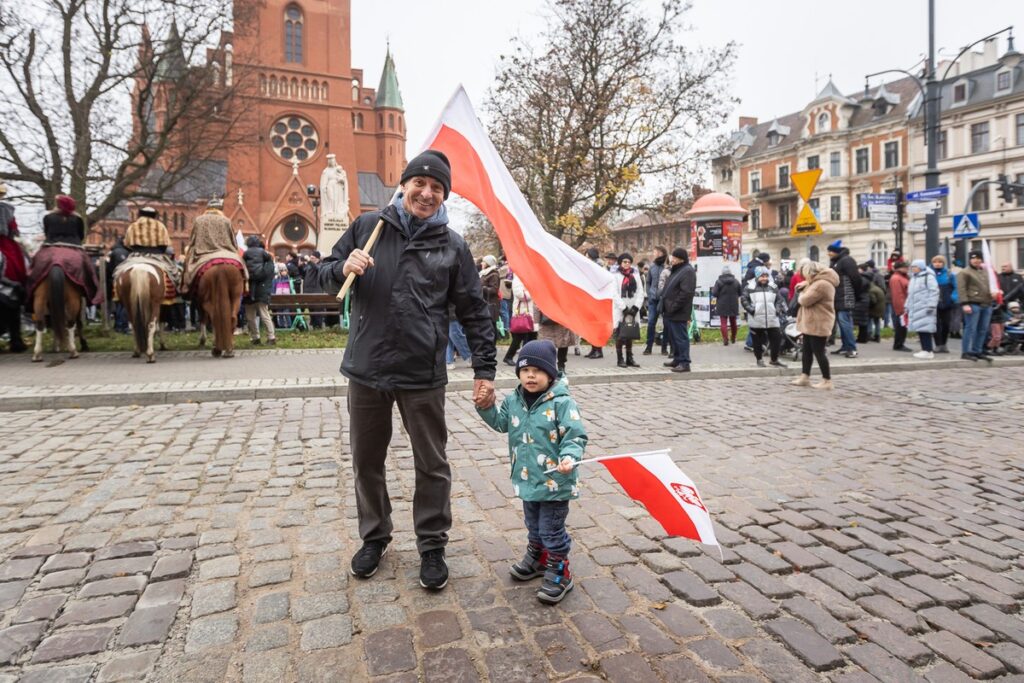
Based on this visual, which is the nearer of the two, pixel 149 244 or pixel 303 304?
pixel 149 244

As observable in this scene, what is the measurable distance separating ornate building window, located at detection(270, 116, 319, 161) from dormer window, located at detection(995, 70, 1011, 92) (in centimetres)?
5293

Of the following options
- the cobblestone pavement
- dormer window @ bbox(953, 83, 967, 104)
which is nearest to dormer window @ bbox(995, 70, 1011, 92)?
dormer window @ bbox(953, 83, 967, 104)

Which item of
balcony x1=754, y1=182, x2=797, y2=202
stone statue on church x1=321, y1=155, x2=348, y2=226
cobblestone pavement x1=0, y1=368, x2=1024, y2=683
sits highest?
balcony x1=754, y1=182, x2=797, y2=202

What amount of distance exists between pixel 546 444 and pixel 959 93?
64304mm

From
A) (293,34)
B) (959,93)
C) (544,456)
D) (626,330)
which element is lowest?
(544,456)

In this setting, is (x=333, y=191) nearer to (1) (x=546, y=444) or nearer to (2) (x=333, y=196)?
(2) (x=333, y=196)

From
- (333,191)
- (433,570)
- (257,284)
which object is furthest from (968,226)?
(333,191)

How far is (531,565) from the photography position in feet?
11.0

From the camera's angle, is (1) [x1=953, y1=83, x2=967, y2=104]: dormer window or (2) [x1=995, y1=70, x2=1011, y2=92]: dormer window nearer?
(2) [x1=995, y1=70, x2=1011, y2=92]: dormer window

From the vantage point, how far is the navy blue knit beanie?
329 centimetres

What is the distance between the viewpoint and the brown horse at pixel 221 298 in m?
11.2

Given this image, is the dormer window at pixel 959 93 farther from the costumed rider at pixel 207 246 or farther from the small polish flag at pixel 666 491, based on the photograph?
the small polish flag at pixel 666 491

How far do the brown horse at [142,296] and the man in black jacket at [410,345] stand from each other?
8685mm

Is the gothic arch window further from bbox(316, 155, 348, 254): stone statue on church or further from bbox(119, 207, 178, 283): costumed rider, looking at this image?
bbox(119, 207, 178, 283): costumed rider
